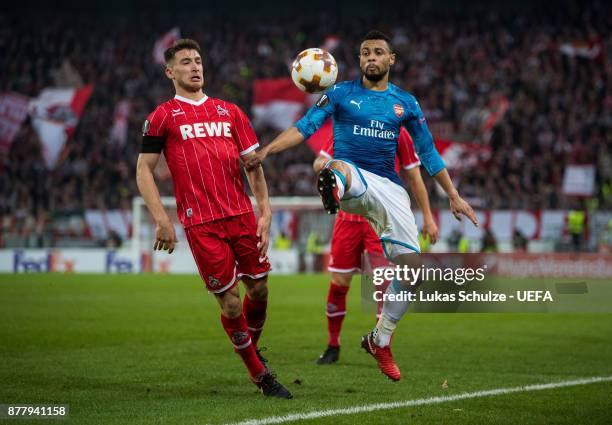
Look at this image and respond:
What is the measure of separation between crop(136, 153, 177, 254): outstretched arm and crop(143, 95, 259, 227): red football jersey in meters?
0.10

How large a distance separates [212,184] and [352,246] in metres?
3.12

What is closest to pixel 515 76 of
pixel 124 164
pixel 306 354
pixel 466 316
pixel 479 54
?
pixel 479 54

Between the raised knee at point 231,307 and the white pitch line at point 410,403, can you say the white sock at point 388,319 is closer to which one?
the white pitch line at point 410,403

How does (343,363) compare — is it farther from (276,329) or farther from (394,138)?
(276,329)

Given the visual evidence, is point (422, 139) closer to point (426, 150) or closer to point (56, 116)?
point (426, 150)

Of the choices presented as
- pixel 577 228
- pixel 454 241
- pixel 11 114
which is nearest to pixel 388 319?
pixel 454 241

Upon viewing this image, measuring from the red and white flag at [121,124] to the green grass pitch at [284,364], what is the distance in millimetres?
17361

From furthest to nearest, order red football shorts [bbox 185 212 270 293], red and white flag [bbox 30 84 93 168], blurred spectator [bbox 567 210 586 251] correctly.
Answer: red and white flag [bbox 30 84 93 168]
blurred spectator [bbox 567 210 586 251]
red football shorts [bbox 185 212 270 293]

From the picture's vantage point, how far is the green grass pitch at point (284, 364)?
20.7 feet

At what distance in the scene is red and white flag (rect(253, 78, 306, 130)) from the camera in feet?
107

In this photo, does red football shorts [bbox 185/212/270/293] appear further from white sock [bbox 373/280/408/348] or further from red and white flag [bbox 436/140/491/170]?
red and white flag [bbox 436/140/491/170]

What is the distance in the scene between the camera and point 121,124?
109 ft

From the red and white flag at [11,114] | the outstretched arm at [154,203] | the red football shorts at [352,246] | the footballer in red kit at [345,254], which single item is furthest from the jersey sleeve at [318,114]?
the red and white flag at [11,114]

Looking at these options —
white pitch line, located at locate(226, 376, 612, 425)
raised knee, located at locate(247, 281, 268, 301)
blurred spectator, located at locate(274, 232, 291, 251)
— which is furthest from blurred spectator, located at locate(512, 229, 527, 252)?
raised knee, located at locate(247, 281, 268, 301)
